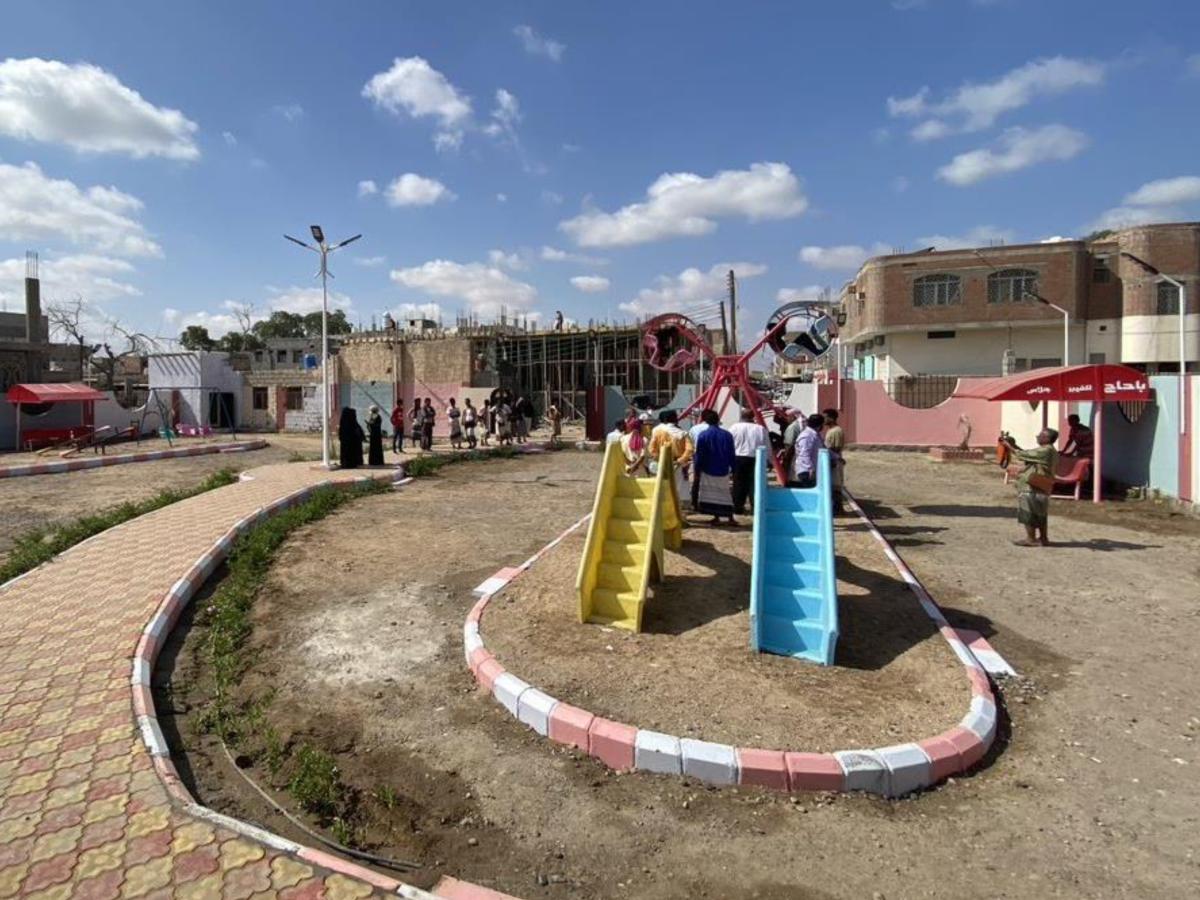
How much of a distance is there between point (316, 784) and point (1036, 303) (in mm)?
39769

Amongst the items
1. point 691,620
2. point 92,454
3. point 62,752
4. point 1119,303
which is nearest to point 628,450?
point 691,620

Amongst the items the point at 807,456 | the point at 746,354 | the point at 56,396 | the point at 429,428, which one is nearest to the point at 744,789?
the point at 807,456

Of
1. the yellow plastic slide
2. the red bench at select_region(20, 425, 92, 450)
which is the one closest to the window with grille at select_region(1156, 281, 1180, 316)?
the yellow plastic slide

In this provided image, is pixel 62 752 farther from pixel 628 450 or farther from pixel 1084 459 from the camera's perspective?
pixel 1084 459

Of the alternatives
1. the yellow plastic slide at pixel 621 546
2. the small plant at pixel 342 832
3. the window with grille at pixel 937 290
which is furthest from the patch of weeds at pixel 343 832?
the window with grille at pixel 937 290

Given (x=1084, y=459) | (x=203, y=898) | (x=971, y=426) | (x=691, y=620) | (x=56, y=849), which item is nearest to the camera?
(x=203, y=898)

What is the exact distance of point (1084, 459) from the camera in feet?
41.2

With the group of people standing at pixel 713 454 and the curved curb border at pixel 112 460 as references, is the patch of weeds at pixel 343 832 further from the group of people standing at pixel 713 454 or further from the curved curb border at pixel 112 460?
the curved curb border at pixel 112 460

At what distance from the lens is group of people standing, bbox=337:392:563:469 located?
53.2ft

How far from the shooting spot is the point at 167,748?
407 cm

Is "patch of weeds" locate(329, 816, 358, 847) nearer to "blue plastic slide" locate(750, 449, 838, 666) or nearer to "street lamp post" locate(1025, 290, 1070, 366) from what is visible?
"blue plastic slide" locate(750, 449, 838, 666)

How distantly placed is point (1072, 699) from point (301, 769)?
16.3 feet

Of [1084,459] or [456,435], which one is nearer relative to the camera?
[1084,459]

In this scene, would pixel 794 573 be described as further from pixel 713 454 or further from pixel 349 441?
pixel 349 441
